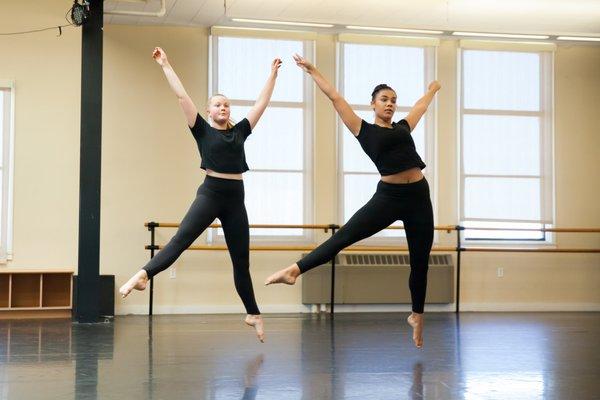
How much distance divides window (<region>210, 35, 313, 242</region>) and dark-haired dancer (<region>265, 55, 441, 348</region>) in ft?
14.9

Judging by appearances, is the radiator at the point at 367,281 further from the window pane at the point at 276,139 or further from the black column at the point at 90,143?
the black column at the point at 90,143

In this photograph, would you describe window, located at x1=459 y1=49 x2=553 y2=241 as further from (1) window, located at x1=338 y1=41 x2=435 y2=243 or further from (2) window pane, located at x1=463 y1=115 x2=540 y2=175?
(1) window, located at x1=338 y1=41 x2=435 y2=243

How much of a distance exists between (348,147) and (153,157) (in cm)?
221

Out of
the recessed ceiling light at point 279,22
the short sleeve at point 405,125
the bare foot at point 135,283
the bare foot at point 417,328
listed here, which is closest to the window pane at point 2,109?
the recessed ceiling light at point 279,22

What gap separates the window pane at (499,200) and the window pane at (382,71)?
4.25ft

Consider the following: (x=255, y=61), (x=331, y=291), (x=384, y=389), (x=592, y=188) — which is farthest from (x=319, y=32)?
(x=384, y=389)

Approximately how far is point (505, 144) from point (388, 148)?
5.51 m

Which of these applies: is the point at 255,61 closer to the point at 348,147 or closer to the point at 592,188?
the point at 348,147

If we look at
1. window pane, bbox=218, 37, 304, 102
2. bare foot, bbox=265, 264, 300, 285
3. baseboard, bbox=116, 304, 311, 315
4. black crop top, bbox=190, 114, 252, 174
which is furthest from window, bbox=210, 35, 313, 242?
bare foot, bbox=265, 264, 300, 285

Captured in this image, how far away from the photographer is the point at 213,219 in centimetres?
490

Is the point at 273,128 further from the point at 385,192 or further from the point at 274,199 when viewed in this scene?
the point at 385,192

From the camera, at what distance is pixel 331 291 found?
9258 millimetres

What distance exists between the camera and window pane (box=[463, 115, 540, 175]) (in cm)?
989

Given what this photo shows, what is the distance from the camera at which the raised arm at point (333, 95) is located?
4.73 m
